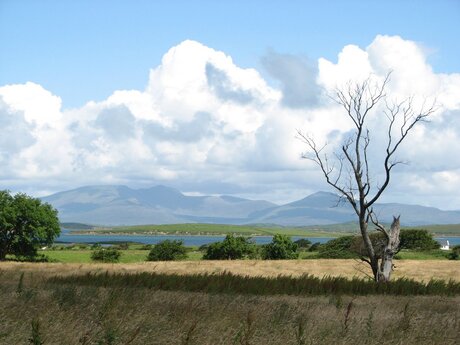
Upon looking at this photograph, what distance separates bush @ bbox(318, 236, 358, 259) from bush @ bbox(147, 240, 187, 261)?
22686mm

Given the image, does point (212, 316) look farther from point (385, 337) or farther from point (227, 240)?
point (227, 240)

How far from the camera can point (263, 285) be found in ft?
88.0

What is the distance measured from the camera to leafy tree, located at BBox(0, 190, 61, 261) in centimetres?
6844

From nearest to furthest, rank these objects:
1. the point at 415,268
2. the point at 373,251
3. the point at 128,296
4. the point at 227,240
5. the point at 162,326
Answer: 1. the point at 162,326
2. the point at 128,296
3. the point at 373,251
4. the point at 415,268
5. the point at 227,240

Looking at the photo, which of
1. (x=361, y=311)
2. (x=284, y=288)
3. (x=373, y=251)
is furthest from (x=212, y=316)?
(x=373, y=251)

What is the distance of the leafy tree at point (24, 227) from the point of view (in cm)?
6844

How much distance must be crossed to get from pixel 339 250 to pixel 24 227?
49.6 m

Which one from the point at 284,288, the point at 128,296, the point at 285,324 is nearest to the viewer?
the point at 285,324

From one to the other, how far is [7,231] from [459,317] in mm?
60572

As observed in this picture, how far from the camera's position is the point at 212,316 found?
13.8 meters

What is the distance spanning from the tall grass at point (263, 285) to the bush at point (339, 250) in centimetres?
5729

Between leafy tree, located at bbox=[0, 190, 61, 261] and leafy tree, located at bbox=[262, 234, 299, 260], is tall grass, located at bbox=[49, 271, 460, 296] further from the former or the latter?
leafy tree, located at bbox=[262, 234, 299, 260]

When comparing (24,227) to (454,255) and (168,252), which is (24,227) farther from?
(454,255)

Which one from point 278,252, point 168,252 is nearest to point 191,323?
point 168,252
